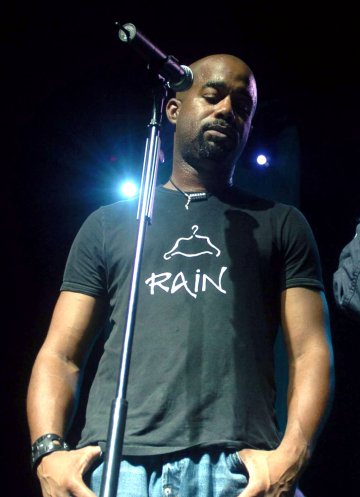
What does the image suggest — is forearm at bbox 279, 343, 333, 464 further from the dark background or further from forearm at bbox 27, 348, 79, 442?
the dark background

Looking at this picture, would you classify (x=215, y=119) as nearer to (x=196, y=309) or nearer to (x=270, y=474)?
(x=196, y=309)

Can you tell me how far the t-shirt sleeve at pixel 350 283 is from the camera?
1646 millimetres

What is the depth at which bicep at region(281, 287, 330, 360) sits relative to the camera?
5.82ft

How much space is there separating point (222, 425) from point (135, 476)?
259 millimetres

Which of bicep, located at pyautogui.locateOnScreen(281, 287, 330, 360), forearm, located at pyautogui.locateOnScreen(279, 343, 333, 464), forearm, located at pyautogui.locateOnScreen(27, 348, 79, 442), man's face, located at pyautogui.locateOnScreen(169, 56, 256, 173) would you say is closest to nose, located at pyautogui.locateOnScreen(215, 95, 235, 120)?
man's face, located at pyautogui.locateOnScreen(169, 56, 256, 173)

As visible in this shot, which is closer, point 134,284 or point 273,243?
point 134,284

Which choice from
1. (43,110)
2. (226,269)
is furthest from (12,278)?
(226,269)

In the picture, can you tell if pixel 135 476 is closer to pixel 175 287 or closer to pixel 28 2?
pixel 175 287

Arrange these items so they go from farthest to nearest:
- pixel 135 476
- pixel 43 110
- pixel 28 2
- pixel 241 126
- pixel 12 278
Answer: pixel 43 110, pixel 12 278, pixel 28 2, pixel 241 126, pixel 135 476

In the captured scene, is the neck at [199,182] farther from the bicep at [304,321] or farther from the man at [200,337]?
the bicep at [304,321]

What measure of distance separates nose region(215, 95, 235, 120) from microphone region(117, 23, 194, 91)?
0.56 metres

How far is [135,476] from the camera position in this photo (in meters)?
1.54

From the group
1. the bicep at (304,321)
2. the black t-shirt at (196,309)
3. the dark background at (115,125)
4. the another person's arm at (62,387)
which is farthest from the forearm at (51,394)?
the dark background at (115,125)

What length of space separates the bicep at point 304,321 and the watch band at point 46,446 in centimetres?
71
